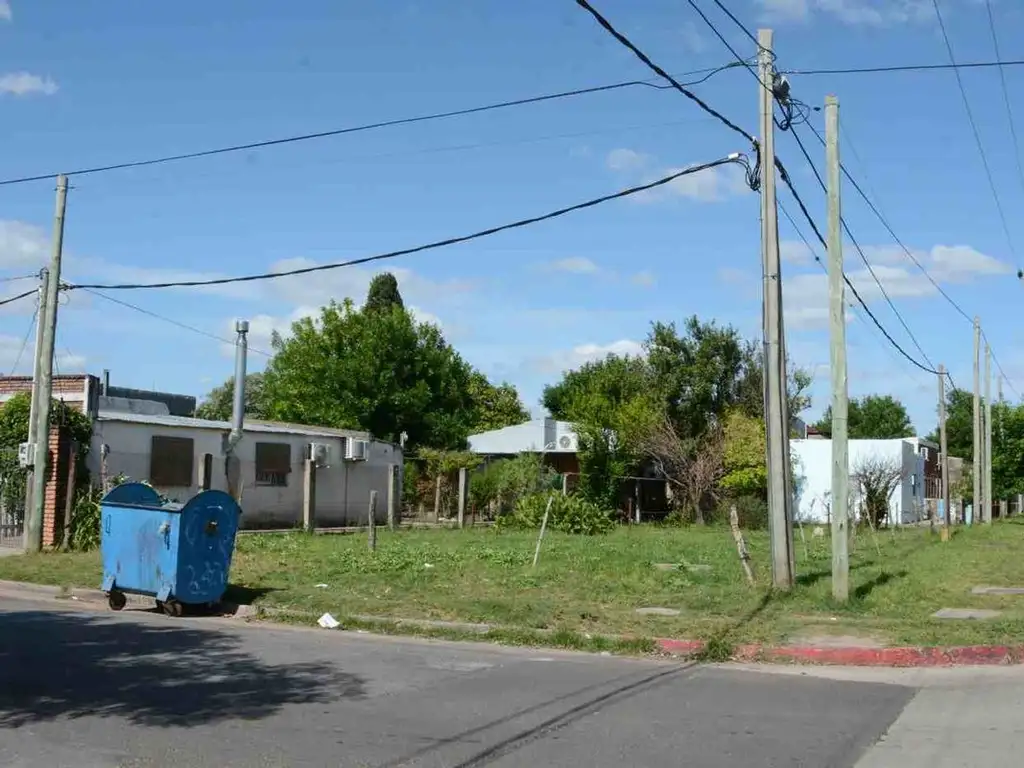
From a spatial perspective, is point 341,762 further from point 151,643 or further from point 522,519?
point 522,519

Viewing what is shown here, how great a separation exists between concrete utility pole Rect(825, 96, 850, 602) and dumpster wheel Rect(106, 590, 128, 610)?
9496 mm

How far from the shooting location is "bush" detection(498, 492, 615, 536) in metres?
31.0

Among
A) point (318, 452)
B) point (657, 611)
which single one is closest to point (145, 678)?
point (657, 611)

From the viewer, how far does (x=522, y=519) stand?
32.5 meters

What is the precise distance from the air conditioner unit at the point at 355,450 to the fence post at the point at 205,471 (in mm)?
6293

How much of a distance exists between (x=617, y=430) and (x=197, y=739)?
113ft

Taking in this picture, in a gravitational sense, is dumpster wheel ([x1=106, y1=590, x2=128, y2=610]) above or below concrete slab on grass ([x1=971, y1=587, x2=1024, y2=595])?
below

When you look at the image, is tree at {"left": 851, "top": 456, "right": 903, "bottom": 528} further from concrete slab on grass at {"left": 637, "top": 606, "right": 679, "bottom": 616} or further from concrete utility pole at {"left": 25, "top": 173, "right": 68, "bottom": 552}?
concrete utility pole at {"left": 25, "top": 173, "right": 68, "bottom": 552}

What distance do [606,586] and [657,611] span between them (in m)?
2.38

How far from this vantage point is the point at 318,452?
32.6 m

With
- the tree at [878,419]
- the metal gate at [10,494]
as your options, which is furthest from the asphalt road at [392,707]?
the tree at [878,419]

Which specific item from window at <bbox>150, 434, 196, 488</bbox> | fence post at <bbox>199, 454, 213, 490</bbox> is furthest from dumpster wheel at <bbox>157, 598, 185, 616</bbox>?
window at <bbox>150, 434, 196, 488</bbox>

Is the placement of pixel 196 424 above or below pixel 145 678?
above

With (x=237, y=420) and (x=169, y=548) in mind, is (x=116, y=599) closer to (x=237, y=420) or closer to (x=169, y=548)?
(x=169, y=548)
